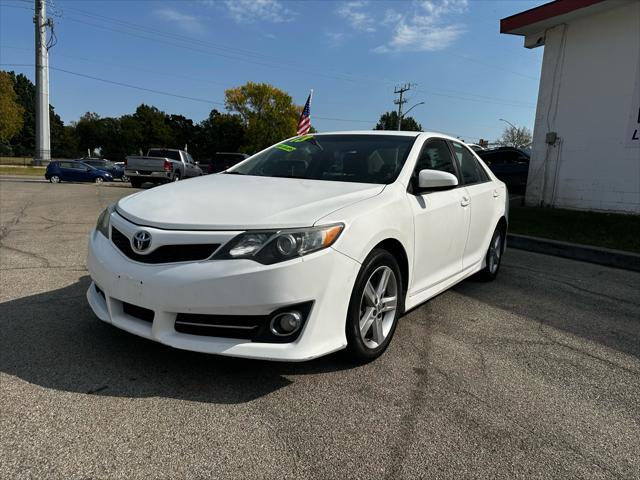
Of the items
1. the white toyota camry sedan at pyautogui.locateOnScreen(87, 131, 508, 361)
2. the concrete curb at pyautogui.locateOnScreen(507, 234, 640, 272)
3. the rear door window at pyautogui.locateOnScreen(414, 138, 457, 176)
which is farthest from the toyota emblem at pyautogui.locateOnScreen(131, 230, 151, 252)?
the concrete curb at pyautogui.locateOnScreen(507, 234, 640, 272)

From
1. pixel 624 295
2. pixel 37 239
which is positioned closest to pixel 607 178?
pixel 624 295

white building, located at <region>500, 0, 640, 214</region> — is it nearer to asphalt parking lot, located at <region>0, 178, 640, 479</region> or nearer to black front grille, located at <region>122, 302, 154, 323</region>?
asphalt parking lot, located at <region>0, 178, 640, 479</region>

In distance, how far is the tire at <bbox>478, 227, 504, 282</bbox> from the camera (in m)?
5.11

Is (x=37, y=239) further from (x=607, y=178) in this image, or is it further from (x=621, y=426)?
(x=607, y=178)

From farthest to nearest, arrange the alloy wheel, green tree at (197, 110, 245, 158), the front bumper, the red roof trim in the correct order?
1. green tree at (197, 110, 245, 158)
2. the red roof trim
3. the alloy wheel
4. the front bumper

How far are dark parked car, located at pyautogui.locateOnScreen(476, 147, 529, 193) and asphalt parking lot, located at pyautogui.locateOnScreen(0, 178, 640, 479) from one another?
11.2 m

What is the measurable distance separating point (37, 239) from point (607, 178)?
36.8ft

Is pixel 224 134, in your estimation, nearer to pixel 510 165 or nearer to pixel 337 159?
pixel 510 165

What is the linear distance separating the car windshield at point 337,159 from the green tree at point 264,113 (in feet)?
230

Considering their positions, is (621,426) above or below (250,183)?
below

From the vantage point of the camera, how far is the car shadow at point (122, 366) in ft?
8.34

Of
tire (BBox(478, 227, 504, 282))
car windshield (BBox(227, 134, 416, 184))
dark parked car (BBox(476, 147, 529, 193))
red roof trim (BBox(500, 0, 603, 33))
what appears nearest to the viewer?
car windshield (BBox(227, 134, 416, 184))

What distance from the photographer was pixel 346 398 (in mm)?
2551

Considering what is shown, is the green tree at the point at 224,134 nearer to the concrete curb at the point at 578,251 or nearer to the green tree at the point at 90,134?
the green tree at the point at 90,134
